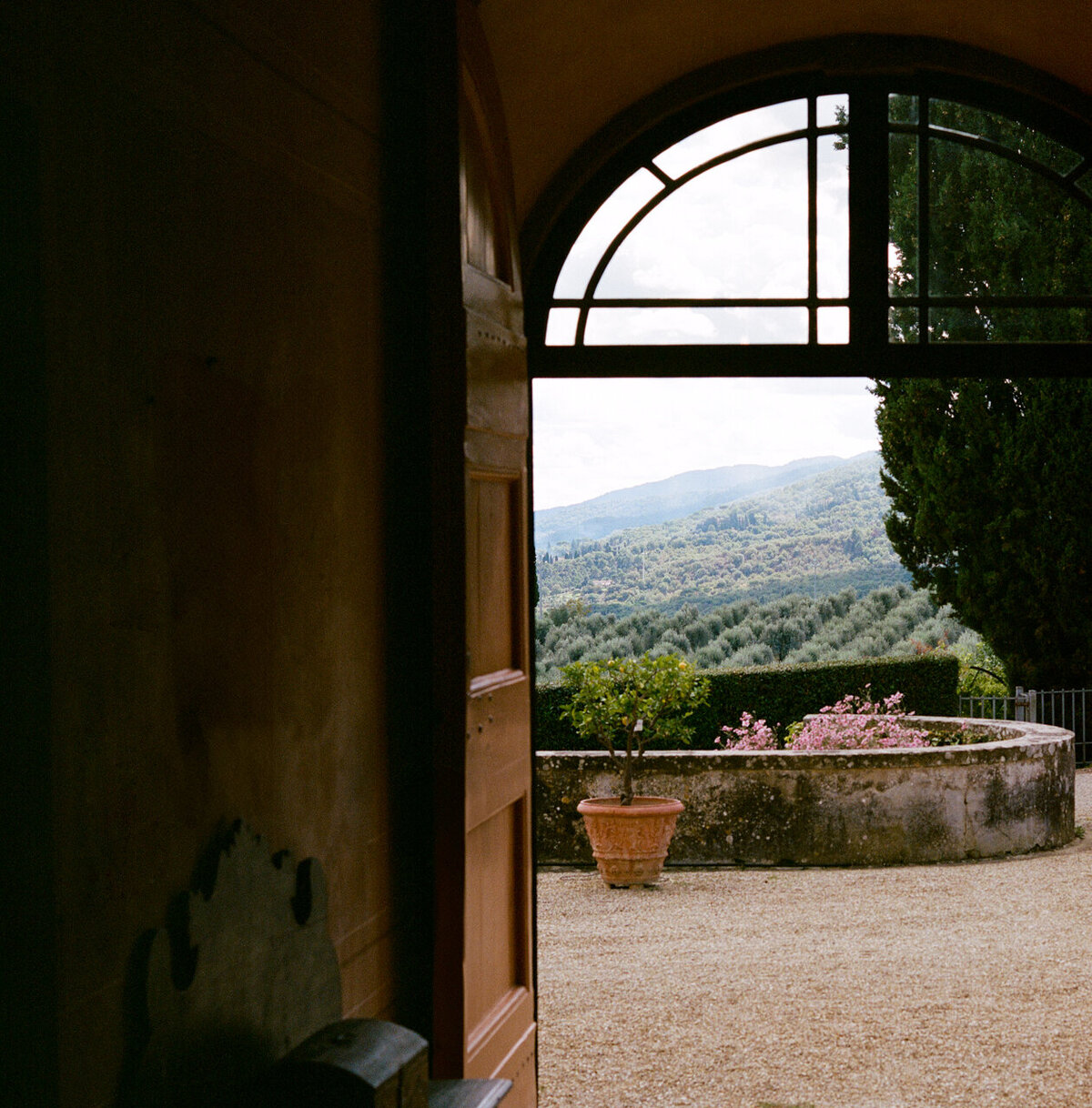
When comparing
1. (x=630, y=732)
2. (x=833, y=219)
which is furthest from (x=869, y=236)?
(x=630, y=732)

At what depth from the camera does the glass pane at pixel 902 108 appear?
3885 mm

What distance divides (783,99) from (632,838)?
4.80m

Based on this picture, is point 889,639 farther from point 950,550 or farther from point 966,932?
point 966,932

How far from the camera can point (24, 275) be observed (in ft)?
4.66

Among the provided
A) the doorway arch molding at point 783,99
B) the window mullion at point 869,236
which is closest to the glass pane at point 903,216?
the window mullion at point 869,236

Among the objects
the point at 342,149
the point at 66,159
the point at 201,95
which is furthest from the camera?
the point at 342,149

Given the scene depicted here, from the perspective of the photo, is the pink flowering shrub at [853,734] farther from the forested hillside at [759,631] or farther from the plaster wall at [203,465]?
the forested hillside at [759,631]

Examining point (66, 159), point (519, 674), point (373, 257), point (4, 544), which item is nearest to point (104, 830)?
point (4, 544)

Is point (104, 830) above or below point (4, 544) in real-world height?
below

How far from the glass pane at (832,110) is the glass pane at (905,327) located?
0.64 m

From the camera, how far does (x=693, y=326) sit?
381 cm

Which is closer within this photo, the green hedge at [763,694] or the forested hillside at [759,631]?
the green hedge at [763,694]

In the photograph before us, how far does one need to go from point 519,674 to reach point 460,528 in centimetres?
69

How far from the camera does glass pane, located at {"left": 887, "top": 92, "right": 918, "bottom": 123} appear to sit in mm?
3885
